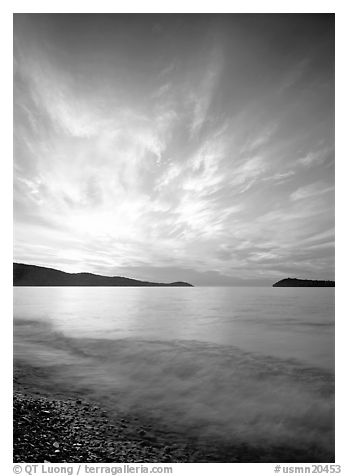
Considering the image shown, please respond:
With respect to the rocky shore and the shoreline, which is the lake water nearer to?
the shoreline

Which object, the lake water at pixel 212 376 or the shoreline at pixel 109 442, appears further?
the lake water at pixel 212 376

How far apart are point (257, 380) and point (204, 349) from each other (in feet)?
5.99

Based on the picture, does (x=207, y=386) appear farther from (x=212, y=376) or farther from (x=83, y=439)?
(x=83, y=439)

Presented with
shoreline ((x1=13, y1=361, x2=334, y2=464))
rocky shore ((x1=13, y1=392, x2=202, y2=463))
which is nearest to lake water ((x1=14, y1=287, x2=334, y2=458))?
shoreline ((x1=13, y1=361, x2=334, y2=464))

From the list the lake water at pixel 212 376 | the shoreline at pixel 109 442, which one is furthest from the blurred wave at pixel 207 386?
the shoreline at pixel 109 442

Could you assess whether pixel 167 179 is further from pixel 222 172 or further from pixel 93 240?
pixel 93 240

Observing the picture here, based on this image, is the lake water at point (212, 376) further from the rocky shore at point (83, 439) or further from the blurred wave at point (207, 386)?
the rocky shore at point (83, 439)

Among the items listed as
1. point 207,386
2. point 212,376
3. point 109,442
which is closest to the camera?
point 109,442

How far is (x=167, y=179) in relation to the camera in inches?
198

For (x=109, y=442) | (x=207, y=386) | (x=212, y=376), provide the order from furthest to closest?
(x=212, y=376) < (x=207, y=386) < (x=109, y=442)

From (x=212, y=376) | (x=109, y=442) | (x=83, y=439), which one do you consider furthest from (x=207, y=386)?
(x=83, y=439)

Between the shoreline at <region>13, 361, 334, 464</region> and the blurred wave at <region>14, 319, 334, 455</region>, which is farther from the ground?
the shoreline at <region>13, 361, 334, 464</region>

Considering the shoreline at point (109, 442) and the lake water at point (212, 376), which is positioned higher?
the shoreline at point (109, 442)
